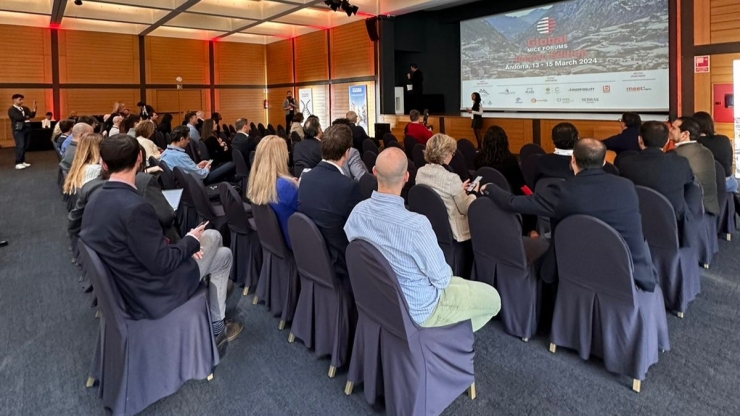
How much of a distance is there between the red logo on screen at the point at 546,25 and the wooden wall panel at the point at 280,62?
9.62 meters

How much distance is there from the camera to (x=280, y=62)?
18812 millimetres

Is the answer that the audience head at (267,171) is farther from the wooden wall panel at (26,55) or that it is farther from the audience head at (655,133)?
the wooden wall panel at (26,55)

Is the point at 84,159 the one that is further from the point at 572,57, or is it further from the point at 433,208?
the point at 572,57

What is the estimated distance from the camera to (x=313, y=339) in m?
3.12

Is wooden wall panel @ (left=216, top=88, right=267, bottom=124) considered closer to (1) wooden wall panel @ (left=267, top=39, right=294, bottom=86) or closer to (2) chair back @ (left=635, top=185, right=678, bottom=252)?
(1) wooden wall panel @ (left=267, top=39, right=294, bottom=86)

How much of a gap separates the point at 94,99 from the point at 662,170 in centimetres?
1771

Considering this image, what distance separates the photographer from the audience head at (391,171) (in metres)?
2.31

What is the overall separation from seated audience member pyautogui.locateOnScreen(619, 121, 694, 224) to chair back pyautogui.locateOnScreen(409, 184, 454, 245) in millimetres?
1474

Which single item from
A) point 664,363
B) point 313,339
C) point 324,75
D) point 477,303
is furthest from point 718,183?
point 324,75

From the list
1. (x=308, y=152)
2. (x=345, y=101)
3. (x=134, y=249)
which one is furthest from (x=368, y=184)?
(x=345, y=101)

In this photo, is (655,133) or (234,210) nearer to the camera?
(655,133)

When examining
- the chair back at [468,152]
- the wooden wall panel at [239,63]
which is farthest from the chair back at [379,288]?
the wooden wall panel at [239,63]

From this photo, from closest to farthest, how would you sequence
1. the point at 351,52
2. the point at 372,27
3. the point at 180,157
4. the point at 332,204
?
the point at 332,204 → the point at 180,157 → the point at 372,27 → the point at 351,52

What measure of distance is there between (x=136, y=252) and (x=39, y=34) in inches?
676
